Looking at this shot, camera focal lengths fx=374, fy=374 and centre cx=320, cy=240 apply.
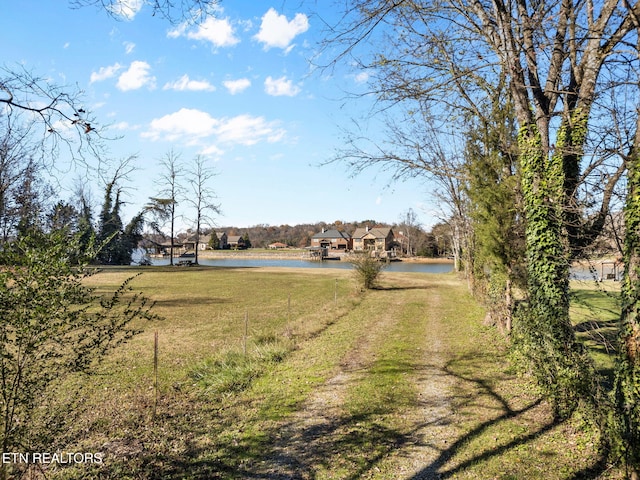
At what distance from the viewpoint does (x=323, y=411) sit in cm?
610

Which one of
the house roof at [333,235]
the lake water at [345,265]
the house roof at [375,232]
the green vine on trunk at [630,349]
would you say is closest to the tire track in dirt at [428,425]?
the green vine on trunk at [630,349]

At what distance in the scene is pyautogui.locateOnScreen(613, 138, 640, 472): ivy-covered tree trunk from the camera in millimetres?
3914

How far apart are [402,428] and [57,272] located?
15.9ft

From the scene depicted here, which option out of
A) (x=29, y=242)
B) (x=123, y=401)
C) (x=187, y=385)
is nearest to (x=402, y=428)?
(x=187, y=385)

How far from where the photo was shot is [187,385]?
7469mm

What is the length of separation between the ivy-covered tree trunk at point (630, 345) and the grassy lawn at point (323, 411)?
0.65 m

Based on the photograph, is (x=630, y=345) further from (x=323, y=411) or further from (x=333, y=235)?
(x=333, y=235)

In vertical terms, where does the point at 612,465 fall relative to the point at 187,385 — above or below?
above

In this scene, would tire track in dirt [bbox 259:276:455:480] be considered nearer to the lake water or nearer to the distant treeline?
the lake water

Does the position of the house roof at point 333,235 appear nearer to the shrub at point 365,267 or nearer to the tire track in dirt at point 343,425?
A: the shrub at point 365,267

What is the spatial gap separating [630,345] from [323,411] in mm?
4229

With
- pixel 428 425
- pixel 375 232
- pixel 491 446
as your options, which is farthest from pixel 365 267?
pixel 375 232

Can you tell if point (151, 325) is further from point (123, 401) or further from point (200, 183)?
point (200, 183)

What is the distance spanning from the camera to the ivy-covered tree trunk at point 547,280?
5598 mm
